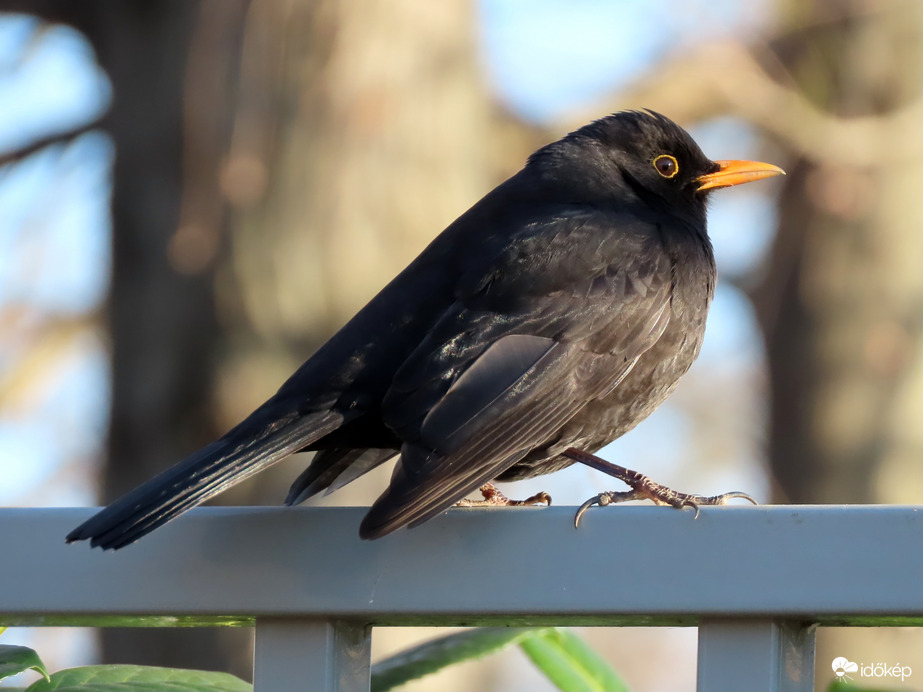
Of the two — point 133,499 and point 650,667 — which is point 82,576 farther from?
point 650,667

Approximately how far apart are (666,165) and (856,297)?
4.51m

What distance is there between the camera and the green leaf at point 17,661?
1.61 meters

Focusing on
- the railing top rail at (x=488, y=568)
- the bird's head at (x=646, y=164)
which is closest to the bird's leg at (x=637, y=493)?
the railing top rail at (x=488, y=568)

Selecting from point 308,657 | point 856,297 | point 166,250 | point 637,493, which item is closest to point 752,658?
point 308,657

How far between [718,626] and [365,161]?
3898 mm

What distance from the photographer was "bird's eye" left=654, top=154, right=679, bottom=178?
142 inches

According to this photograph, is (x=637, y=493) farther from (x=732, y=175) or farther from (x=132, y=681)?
(x=732, y=175)

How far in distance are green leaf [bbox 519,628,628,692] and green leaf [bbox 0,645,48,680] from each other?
0.87 m

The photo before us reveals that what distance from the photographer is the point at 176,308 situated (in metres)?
5.26

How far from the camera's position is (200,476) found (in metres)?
2.26

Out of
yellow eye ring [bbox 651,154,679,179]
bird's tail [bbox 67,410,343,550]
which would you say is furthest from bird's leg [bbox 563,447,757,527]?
yellow eye ring [bbox 651,154,679,179]

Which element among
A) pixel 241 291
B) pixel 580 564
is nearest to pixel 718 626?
pixel 580 564

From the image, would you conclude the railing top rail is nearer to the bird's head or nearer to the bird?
the bird

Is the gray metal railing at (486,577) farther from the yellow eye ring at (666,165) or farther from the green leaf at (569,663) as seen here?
the yellow eye ring at (666,165)
